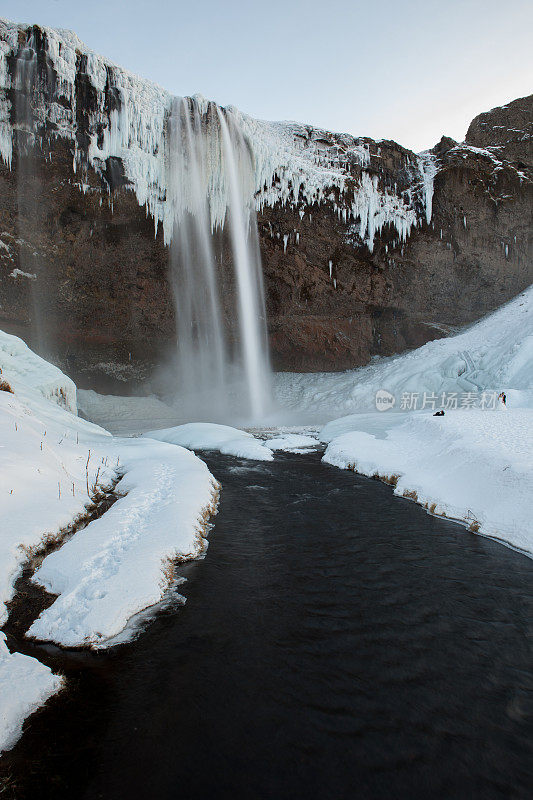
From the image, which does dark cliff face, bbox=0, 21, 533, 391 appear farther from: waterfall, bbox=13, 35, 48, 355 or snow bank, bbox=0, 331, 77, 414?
snow bank, bbox=0, 331, 77, 414

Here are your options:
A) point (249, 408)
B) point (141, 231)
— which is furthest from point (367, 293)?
point (141, 231)

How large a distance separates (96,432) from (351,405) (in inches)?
698

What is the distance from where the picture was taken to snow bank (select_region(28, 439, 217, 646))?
4.33 meters

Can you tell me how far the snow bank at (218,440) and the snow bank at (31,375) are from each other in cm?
496

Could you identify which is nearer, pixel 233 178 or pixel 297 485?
pixel 297 485

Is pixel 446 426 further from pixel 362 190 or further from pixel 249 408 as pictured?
pixel 362 190

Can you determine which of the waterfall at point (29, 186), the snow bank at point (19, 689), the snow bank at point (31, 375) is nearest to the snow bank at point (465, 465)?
the snow bank at point (19, 689)

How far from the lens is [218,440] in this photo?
1817 centimetres

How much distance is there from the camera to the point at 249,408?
102 ft

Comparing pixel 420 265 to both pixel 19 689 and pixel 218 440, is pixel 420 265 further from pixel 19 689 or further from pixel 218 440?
pixel 19 689

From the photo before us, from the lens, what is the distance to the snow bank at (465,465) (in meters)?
7.66

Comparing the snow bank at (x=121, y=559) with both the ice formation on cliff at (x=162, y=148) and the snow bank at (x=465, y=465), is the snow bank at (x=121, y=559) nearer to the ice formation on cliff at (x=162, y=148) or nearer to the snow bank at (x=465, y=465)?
the snow bank at (x=465, y=465)

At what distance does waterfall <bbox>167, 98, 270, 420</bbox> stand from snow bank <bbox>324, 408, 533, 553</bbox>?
16.9m

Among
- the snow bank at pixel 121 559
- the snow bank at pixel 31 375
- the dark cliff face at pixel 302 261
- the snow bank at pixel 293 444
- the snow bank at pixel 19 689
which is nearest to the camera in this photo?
the snow bank at pixel 19 689
